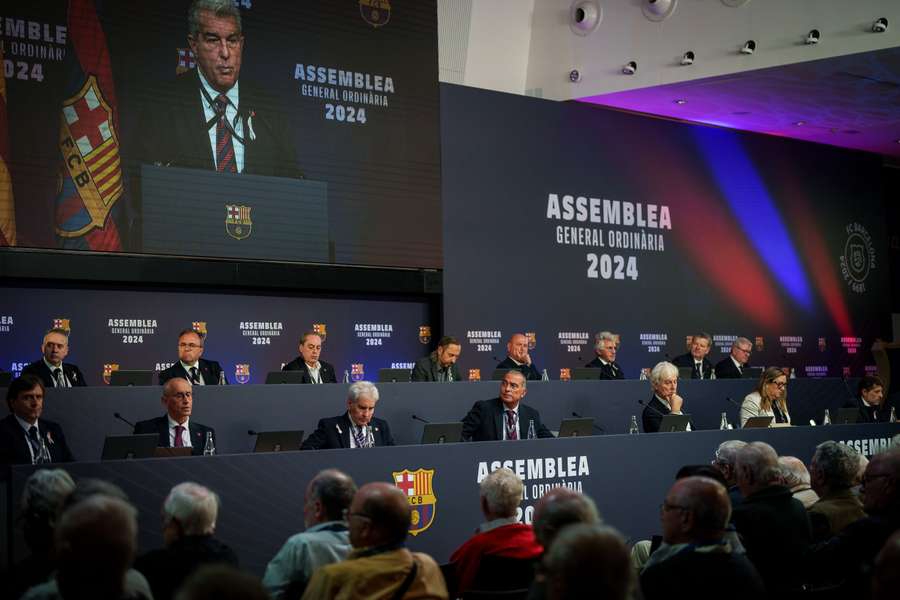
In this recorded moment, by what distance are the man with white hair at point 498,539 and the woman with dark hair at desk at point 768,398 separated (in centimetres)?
457

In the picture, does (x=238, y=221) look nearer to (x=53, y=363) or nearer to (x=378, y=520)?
(x=53, y=363)

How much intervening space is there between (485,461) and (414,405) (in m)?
2.13

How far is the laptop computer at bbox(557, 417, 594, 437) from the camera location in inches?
271

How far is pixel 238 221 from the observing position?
9438mm

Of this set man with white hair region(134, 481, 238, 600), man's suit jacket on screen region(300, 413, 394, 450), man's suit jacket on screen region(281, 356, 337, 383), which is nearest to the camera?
man with white hair region(134, 481, 238, 600)

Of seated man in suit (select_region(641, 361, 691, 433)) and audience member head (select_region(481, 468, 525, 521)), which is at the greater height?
seated man in suit (select_region(641, 361, 691, 433))

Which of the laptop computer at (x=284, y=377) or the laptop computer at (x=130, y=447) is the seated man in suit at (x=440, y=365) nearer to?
the laptop computer at (x=284, y=377)

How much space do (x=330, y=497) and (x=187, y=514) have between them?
53 centimetres

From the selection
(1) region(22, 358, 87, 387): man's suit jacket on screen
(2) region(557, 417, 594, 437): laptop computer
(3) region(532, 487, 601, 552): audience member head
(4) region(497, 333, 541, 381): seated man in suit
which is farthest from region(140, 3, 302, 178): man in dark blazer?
(3) region(532, 487, 601, 552): audience member head

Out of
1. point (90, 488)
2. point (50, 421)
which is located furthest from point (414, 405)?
point (90, 488)

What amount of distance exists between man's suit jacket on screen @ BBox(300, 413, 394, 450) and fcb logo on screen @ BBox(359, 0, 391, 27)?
4747 mm

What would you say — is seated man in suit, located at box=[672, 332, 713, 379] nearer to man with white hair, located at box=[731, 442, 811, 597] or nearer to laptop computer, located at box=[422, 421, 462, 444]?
laptop computer, located at box=[422, 421, 462, 444]

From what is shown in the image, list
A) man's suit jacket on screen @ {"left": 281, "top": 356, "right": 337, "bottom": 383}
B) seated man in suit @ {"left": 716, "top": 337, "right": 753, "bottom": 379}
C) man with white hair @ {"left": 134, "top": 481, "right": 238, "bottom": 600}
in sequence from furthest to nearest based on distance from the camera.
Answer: seated man in suit @ {"left": 716, "top": 337, "right": 753, "bottom": 379}
man's suit jacket on screen @ {"left": 281, "top": 356, "right": 337, "bottom": 383}
man with white hair @ {"left": 134, "top": 481, "right": 238, "bottom": 600}

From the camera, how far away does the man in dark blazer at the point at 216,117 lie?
9094 millimetres
